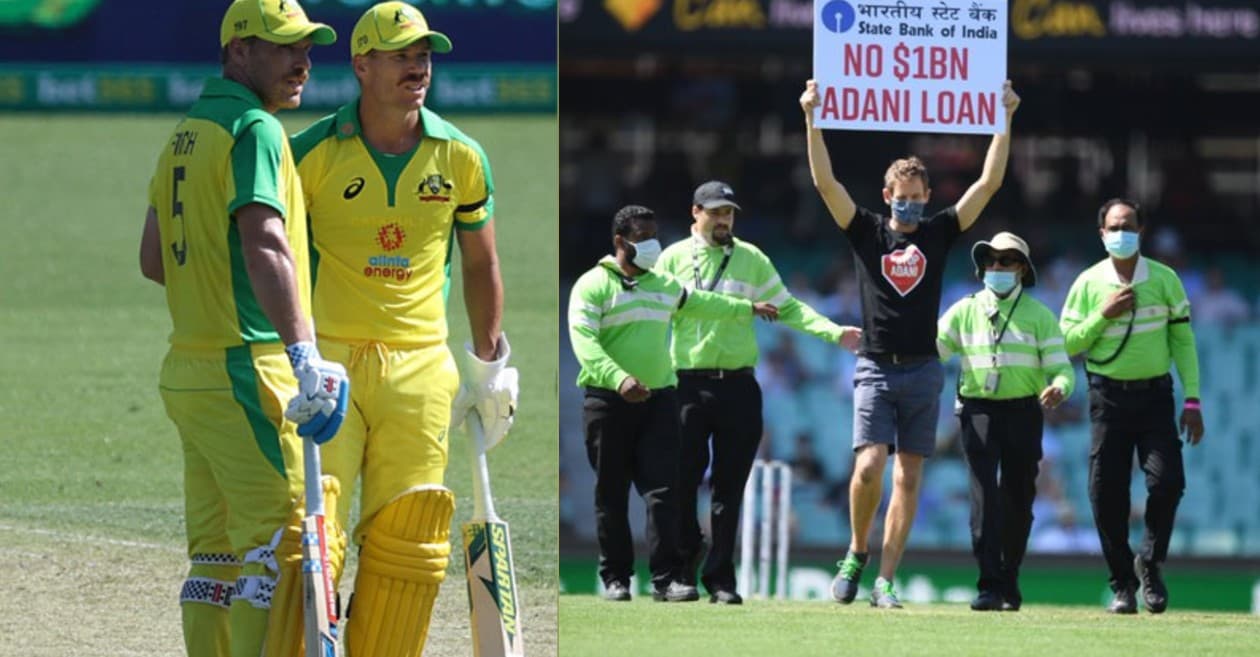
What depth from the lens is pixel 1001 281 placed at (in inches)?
370

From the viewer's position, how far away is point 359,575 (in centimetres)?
Result: 632

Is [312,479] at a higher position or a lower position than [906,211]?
lower

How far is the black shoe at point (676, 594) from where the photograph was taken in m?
9.02

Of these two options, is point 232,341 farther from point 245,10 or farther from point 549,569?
point 549,569

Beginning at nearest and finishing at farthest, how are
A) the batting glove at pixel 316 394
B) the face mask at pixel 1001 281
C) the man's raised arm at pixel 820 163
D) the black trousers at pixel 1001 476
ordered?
the batting glove at pixel 316 394
the man's raised arm at pixel 820 163
the black trousers at pixel 1001 476
the face mask at pixel 1001 281

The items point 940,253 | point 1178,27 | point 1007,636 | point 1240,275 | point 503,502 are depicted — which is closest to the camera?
point 1007,636

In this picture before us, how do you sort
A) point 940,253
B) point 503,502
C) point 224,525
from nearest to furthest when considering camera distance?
point 224,525 < point 940,253 < point 503,502

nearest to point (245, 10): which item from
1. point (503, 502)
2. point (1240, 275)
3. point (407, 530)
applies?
point (407, 530)

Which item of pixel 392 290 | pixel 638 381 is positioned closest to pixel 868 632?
pixel 638 381

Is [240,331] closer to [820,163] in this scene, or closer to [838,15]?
[820,163]

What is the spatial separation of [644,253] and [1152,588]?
8.12ft

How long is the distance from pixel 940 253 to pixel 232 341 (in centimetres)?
378

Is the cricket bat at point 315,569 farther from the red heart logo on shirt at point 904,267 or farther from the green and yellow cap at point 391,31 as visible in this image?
the red heart logo on shirt at point 904,267

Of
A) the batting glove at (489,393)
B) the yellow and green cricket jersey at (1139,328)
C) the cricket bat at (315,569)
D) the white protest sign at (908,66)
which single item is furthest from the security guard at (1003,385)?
the cricket bat at (315,569)
